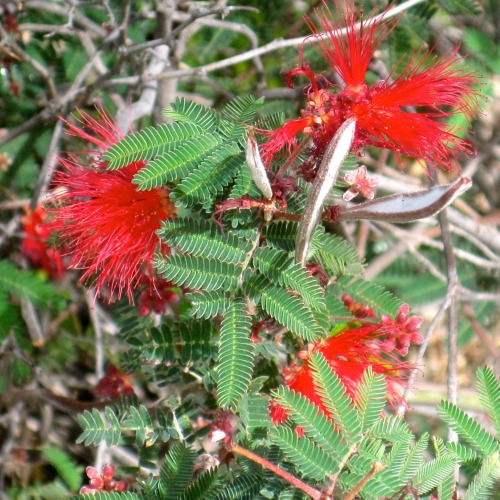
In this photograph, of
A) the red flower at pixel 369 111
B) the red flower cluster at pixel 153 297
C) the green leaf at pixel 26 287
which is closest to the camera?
the red flower at pixel 369 111

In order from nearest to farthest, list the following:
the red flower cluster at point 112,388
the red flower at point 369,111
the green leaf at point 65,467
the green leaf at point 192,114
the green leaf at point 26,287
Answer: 1. the red flower at point 369,111
2. the green leaf at point 192,114
3. the red flower cluster at point 112,388
4. the green leaf at point 26,287
5. the green leaf at point 65,467

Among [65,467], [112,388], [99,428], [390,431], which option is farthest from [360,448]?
[65,467]

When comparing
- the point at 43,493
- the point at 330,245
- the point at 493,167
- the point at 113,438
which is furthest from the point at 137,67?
the point at 493,167

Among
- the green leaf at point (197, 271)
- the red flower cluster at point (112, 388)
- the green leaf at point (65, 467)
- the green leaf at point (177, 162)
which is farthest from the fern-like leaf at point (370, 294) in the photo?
the green leaf at point (65, 467)

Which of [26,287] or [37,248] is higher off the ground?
[26,287]

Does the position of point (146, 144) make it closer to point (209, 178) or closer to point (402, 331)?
point (209, 178)

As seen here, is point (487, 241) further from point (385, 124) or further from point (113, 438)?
point (113, 438)

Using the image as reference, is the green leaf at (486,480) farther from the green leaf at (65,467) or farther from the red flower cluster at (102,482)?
the green leaf at (65,467)
